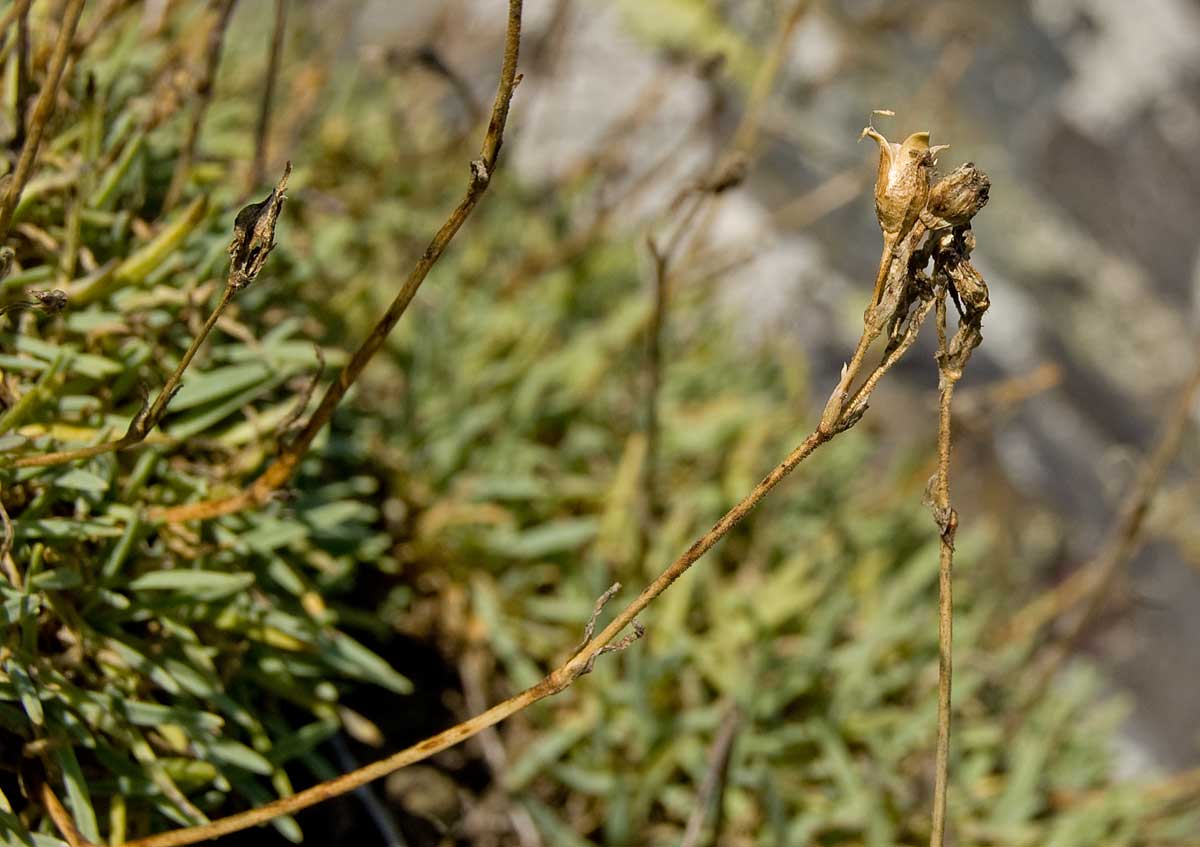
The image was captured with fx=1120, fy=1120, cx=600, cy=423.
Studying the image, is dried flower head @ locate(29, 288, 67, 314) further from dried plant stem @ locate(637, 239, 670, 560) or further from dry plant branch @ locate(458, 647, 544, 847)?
dry plant branch @ locate(458, 647, 544, 847)

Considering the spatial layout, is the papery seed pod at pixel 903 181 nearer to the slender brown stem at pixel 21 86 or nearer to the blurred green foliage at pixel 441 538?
the blurred green foliage at pixel 441 538

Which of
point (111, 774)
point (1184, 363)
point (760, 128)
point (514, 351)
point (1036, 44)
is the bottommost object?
point (111, 774)

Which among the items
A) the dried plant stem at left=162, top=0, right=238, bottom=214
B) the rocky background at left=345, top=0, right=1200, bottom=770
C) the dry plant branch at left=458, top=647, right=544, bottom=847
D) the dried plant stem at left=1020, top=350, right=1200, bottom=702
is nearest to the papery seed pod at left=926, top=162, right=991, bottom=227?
the dried plant stem at left=1020, top=350, right=1200, bottom=702

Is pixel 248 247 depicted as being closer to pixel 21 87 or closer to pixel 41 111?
pixel 41 111

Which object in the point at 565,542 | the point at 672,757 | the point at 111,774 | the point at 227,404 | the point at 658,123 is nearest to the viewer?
the point at 111,774

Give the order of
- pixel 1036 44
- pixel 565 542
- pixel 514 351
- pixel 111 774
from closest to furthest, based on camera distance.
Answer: pixel 111 774, pixel 565 542, pixel 514 351, pixel 1036 44

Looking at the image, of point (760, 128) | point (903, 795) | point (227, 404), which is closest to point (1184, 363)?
point (760, 128)

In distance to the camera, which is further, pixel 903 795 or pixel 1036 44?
pixel 1036 44

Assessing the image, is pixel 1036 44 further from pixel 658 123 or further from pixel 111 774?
pixel 111 774
